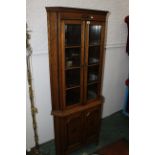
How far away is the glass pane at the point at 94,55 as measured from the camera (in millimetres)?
2080

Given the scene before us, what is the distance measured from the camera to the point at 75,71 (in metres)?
2.01

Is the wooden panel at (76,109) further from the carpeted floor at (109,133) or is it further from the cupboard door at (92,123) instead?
the carpeted floor at (109,133)

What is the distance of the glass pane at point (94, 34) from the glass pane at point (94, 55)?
0.25 ft

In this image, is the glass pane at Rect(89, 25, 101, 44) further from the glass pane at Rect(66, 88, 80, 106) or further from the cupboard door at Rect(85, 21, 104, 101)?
the glass pane at Rect(66, 88, 80, 106)

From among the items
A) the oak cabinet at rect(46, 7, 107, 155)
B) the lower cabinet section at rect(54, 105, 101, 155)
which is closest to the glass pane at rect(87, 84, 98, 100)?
the oak cabinet at rect(46, 7, 107, 155)

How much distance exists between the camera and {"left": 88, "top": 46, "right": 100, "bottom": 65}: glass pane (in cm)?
208

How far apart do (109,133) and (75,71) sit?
1357 millimetres

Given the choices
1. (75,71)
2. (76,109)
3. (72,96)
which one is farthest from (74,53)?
(76,109)

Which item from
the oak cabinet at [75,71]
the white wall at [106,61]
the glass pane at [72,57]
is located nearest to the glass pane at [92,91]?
the oak cabinet at [75,71]

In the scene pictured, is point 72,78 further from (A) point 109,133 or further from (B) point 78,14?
(A) point 109,133
